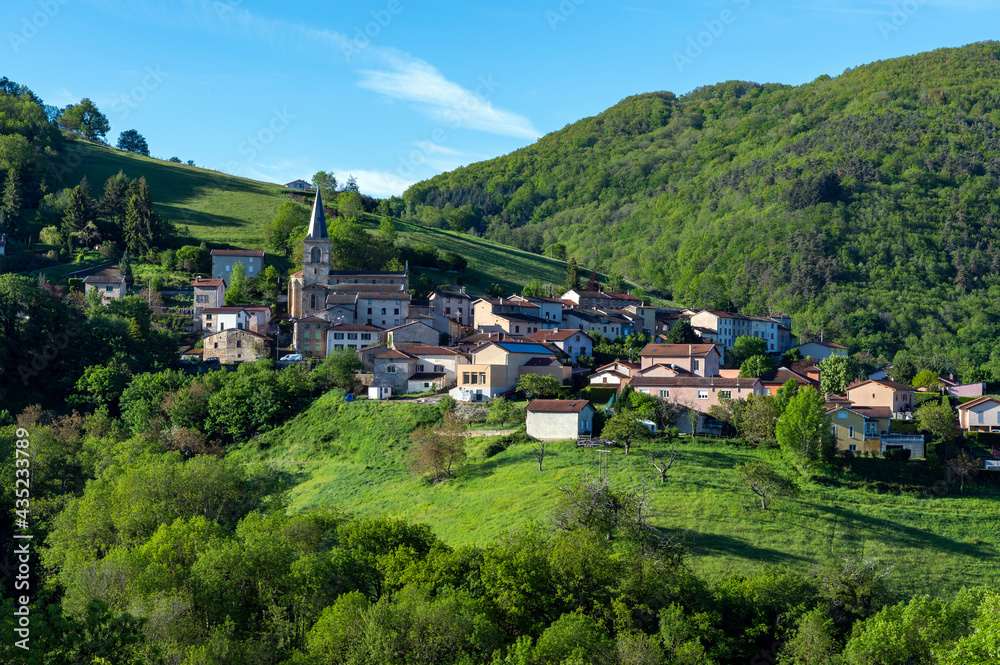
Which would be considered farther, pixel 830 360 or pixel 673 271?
pixel 673 271

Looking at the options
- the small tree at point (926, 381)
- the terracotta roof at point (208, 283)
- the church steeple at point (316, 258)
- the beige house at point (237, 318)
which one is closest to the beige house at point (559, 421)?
the beige house at point (237, 318)

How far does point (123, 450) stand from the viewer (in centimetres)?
4922

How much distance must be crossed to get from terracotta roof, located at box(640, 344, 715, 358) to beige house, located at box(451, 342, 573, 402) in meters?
7.79

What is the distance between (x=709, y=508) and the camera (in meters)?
41.1

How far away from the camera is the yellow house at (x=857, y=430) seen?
5241 cm

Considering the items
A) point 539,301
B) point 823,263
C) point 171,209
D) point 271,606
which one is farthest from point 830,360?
point 171,209

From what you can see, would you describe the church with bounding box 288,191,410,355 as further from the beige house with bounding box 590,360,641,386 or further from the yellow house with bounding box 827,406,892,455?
the yellow house with bounding box 827,406,892,455

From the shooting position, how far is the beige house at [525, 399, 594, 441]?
5091 cm

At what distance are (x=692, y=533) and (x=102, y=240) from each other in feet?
252

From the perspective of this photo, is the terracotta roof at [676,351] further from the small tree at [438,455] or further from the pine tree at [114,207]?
the pine tree at [114,207]

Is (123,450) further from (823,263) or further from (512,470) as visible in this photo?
(823,263)

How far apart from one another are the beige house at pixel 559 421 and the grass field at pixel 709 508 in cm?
205

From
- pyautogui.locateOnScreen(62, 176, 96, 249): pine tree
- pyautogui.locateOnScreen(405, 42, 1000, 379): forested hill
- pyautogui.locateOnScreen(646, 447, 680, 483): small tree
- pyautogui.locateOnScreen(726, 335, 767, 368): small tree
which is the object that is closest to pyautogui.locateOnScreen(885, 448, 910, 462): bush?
pyautogui.locateOnScreen(646, 447, 680, 483): small tree

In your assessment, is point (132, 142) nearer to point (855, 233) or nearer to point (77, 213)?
point (77, 213)
